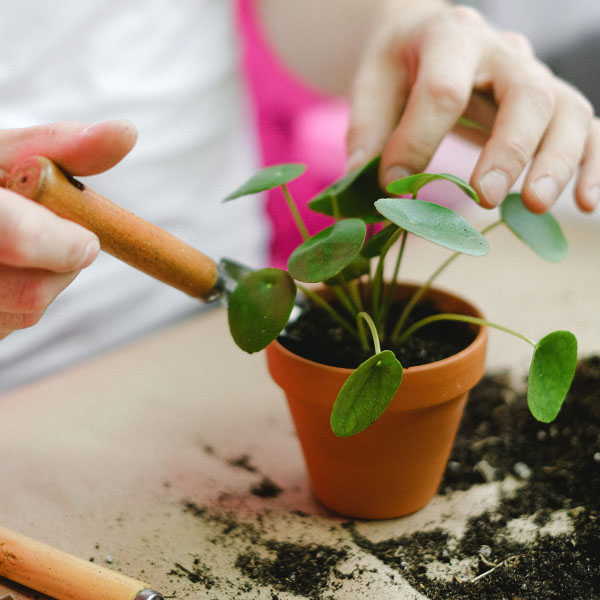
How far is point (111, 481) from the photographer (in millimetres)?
Result: 641

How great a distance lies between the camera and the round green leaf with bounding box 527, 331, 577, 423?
486mm

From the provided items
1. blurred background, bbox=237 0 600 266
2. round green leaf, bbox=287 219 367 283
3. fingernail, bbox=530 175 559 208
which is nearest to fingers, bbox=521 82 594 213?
fingernail, bbox=530 175 559 208

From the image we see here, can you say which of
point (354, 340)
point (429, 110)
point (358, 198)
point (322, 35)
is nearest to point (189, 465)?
point (354, 340)

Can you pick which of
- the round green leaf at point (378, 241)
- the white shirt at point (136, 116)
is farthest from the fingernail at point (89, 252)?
the white shirt at point (136, 116)

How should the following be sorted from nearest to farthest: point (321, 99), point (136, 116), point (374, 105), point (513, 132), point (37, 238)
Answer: point (37, 238)
point (513, 132)
point (374, 105)
point (136, 116)
point (321, 99)

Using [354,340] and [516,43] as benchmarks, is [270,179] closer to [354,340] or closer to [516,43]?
[354,340]

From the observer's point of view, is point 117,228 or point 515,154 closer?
point 117,228

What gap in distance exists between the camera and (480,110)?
76 cm

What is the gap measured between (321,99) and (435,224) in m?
1.55

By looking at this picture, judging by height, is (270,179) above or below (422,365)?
above

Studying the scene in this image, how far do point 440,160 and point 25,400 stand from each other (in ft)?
4.71

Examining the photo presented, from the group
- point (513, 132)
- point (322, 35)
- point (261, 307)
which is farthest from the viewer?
point (322, 35)

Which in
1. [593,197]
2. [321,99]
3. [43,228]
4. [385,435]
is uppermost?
[43,228]

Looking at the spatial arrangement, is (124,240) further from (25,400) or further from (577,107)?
(577,107)
